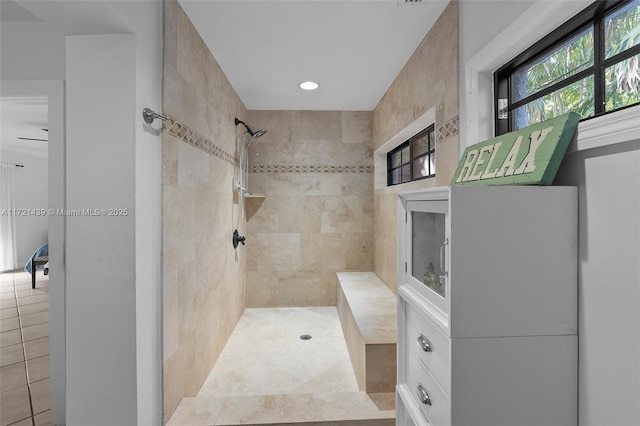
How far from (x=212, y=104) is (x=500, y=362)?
2.15 metres

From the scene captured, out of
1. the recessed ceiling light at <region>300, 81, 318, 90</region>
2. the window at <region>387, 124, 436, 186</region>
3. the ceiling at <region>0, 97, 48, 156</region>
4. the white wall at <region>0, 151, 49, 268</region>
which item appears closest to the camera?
the window at <region>387, 124, 436, 186</region>

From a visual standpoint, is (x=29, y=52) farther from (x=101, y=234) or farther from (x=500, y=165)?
(x=500, y=165)

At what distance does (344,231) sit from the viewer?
324 centimetres

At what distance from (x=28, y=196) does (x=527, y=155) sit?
25.3 feet

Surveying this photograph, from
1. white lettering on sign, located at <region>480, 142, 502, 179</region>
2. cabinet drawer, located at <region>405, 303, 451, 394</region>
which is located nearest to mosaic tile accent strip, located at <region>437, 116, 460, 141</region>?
white lettering on sign, located at <region>480, 142, 502, 179</region>

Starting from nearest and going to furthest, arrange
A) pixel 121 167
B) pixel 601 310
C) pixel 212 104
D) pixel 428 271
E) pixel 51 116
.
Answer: pixel 601 310, pixel 428 271, pixel 121 167, pixel 51 116, pixel 212 104

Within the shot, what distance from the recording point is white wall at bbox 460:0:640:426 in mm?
647

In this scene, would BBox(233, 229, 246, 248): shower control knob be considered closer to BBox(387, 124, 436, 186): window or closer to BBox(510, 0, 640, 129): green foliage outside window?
BBox(387, 124, 436, 186): window

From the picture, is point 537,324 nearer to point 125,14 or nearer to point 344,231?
point 125,14

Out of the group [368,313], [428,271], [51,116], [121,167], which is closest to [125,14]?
[121,167]

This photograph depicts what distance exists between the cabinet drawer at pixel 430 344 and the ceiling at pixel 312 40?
153 centimetres

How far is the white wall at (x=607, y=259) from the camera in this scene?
2.12 feet

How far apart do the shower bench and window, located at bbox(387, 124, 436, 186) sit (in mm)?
1059

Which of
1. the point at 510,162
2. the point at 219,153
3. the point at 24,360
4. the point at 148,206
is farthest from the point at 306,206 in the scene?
the point at 24,360
